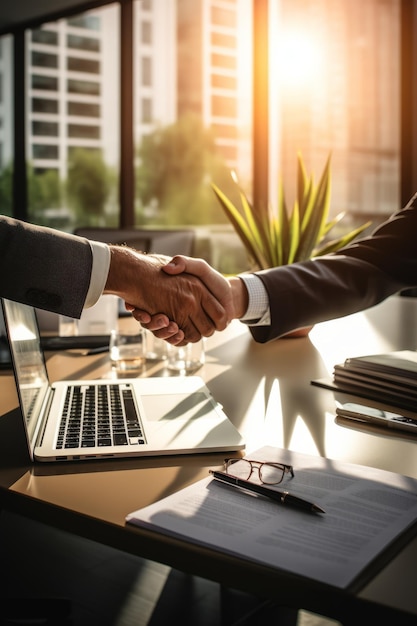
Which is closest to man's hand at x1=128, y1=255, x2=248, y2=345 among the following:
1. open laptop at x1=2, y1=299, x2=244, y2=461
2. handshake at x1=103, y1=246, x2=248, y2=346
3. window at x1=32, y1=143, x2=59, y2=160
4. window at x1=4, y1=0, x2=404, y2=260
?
handshake at x1=103, y1=246, x2=248, y2=346

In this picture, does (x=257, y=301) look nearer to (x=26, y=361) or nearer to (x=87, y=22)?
(x=26, y=361)

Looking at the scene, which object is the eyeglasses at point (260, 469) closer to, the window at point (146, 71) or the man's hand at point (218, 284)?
the man's hand at point (218, 284)

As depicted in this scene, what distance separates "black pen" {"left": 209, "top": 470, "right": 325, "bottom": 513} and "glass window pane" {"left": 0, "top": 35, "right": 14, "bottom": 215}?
6.33 m

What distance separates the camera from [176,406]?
119cm

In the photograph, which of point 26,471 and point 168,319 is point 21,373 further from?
point 168,319

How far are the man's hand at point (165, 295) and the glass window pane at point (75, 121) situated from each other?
14.4 ft

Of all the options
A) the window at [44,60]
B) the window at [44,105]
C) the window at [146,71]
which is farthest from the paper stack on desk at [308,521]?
the window at [44,60]

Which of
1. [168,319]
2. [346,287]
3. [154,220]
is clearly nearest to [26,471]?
[168,319]

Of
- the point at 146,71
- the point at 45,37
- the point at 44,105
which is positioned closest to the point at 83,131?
the point at 44,105

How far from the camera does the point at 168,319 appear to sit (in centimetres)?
167

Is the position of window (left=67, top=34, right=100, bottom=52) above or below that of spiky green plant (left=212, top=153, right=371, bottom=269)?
above

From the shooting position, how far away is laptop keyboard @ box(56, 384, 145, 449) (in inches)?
39.0

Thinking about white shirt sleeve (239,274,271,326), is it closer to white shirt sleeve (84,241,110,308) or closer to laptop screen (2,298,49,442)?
white shirt sleeve (84,241,110,308)

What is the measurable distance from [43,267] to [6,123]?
6012mm
